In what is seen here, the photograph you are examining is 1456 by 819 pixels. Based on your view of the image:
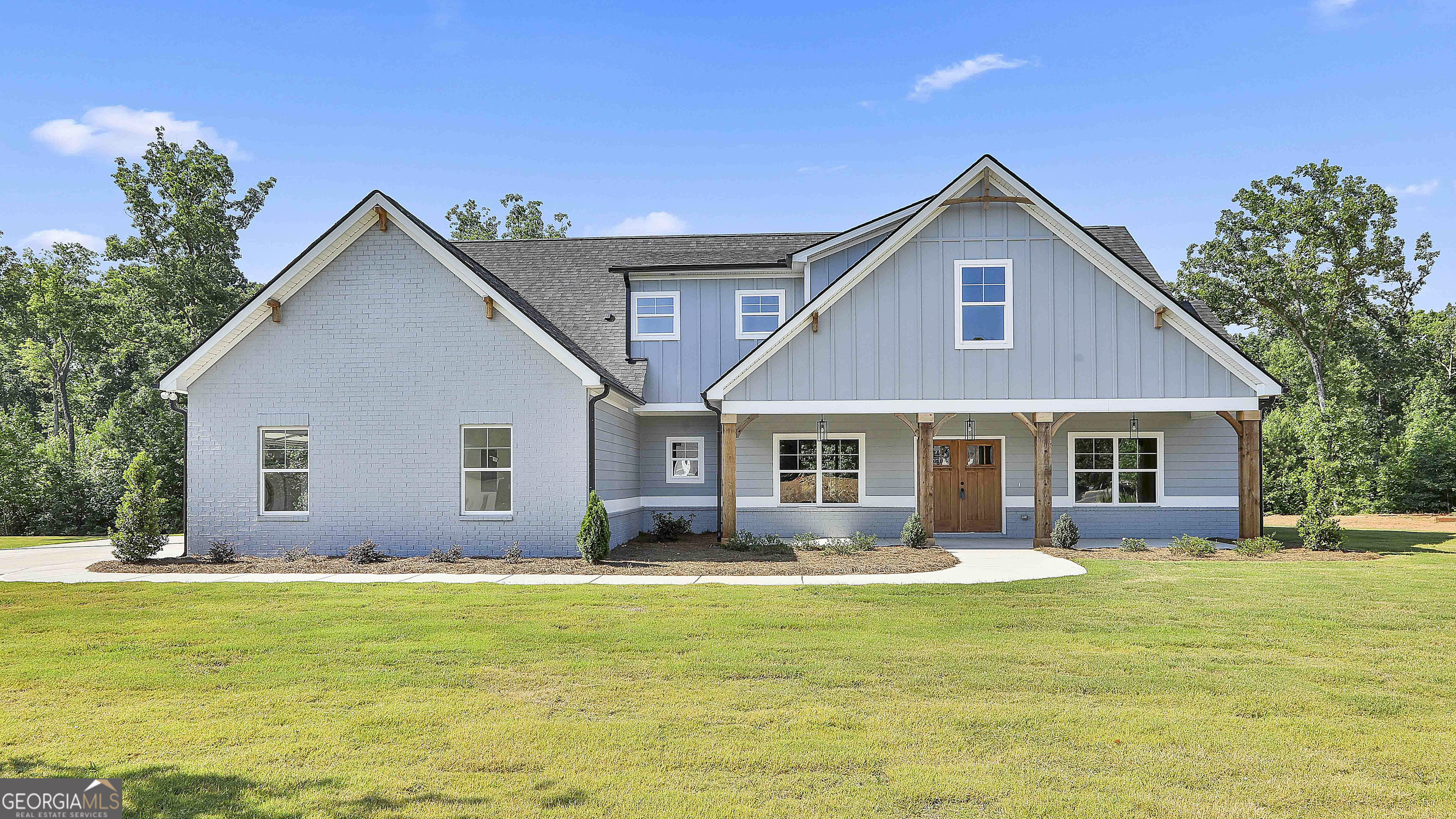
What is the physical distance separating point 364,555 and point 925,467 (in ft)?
32.6

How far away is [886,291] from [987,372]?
7.92ft

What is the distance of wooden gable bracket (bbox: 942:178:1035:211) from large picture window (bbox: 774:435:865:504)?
5.26m

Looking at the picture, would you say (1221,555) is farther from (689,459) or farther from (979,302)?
(689,459)

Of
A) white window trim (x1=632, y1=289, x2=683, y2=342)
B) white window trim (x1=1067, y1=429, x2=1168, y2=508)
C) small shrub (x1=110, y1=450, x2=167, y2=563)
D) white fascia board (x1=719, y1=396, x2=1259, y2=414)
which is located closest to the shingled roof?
white window trim (x1=632, y1=289, x2=683, y2=342)

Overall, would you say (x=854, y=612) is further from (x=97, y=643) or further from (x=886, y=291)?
(x=886, y=291)

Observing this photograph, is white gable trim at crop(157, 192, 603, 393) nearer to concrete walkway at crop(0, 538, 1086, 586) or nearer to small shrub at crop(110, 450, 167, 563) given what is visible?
small shrub at crop(110, 450, 167, 563)

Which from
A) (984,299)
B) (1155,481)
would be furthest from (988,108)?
(1155,481)

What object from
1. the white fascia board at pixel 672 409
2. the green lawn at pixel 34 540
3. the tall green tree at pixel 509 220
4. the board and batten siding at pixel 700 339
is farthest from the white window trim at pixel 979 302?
the tall green tree at pixel 509 220

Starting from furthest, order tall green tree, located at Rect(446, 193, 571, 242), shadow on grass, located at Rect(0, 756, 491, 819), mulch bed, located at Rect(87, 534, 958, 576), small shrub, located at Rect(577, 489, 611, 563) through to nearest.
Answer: tall green tree, located at Rect(446, 193, 571, 242) < small shrub, located at Rect(577, 489, 611, 563) < mulch bed, located at Rect(87, 534, 958, 576) < shadow on grass, located at Rect(0, 756, 491, 819)

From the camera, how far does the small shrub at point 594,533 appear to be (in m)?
14.7

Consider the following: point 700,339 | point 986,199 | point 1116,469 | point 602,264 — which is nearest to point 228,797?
point 986,199

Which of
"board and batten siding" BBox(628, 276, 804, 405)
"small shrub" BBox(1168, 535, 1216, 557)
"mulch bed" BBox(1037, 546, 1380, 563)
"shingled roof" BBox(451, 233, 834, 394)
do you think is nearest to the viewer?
"mulch bed" BBox(1037, 546, 1380, 563)

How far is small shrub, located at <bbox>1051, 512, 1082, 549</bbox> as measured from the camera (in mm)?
17188

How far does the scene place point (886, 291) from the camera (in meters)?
17.3
